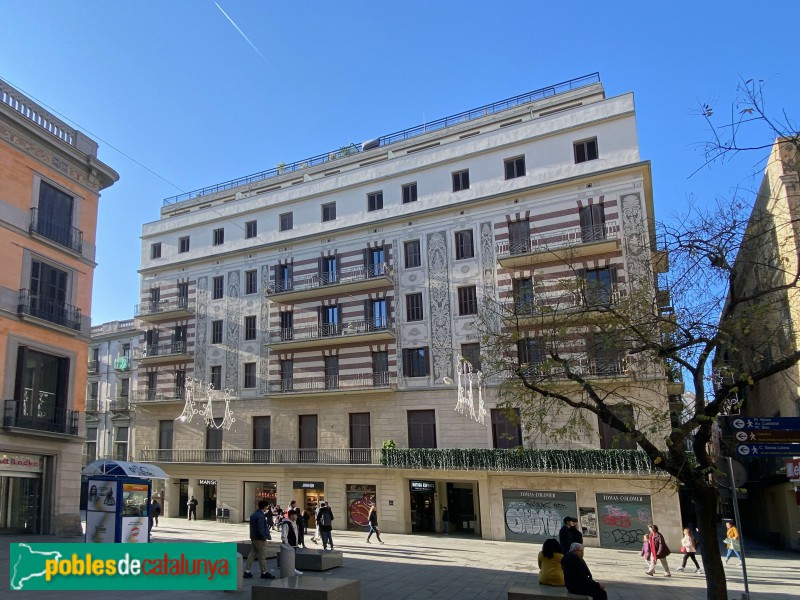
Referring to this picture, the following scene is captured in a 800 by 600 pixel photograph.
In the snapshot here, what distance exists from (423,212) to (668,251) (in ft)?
76.5

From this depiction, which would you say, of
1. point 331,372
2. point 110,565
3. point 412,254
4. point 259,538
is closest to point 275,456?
point 331,372

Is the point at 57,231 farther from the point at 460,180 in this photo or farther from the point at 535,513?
the point at 535,513

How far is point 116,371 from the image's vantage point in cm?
5175

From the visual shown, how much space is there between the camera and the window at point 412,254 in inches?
1368

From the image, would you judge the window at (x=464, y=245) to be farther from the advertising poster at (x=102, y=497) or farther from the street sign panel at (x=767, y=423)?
the street sign panel at (x=767, y=423)

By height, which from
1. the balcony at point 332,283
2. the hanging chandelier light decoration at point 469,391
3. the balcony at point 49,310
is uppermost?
the balcony at point 332,283

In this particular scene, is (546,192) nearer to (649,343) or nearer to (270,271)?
(270,271)

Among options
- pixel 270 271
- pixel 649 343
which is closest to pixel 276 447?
pixel 270 271

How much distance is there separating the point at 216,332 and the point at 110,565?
28.8m

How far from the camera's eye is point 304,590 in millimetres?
10500

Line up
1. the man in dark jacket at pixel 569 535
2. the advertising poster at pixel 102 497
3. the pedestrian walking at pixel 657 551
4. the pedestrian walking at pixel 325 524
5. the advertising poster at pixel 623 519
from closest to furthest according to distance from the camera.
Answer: the man in dark jacket at pixel 569 535
the advertising poster at pixel 102 497
the pedestrian walking at pixel 657 551
the pedestrian walking at pixel 325 524
the advertising poster at pixel 623 519

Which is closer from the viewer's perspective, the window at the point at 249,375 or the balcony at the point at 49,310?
the balcony at the point at 49,310

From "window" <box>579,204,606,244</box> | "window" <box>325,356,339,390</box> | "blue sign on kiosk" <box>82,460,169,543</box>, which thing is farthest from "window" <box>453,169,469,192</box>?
"blue sign on kiosk" <box>82,460,169,543</box>

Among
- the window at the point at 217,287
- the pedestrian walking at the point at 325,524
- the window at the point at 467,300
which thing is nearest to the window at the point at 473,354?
the window at the point at 467,300
